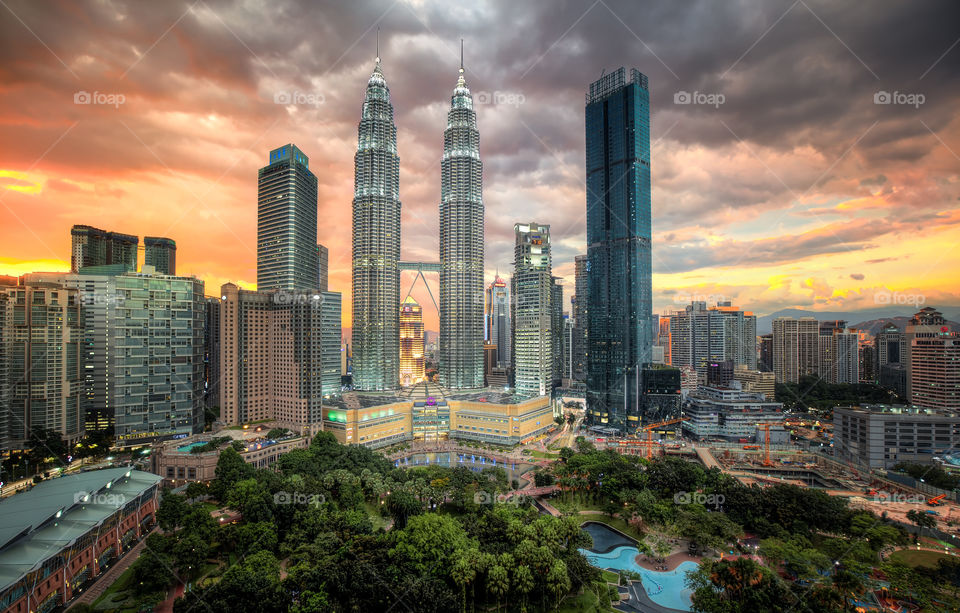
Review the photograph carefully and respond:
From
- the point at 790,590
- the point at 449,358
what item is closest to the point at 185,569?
the point at 790,590

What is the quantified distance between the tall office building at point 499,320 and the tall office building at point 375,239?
70.8m

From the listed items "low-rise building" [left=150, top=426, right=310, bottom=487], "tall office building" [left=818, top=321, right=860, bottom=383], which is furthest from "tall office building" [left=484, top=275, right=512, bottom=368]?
"low-rise building" [left=150, top=426, right=310, bottom=487]

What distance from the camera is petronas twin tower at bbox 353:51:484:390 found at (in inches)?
3184

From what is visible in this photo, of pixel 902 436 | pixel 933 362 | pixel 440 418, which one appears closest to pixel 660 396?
→ pixel 902 436

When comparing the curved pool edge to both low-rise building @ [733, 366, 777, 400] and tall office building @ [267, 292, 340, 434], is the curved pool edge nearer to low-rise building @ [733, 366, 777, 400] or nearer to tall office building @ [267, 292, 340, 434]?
tall office building @ [267, 292, 340, 434]

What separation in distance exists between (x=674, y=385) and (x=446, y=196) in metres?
55.5

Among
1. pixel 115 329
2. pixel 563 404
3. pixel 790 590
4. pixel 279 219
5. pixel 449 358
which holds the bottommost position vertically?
pixel 563 404

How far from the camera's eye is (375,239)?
8244 centimetres

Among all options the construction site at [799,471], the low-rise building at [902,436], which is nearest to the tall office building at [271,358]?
the construction site at [799,471]

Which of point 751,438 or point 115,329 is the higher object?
point 115,329

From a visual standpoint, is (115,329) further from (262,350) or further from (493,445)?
(493,445)

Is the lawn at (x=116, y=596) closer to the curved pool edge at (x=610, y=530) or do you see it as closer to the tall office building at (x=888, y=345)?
the curved pool edge at (x=610, y=530)

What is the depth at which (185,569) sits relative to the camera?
2720cm

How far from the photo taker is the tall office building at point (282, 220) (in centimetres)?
7469
